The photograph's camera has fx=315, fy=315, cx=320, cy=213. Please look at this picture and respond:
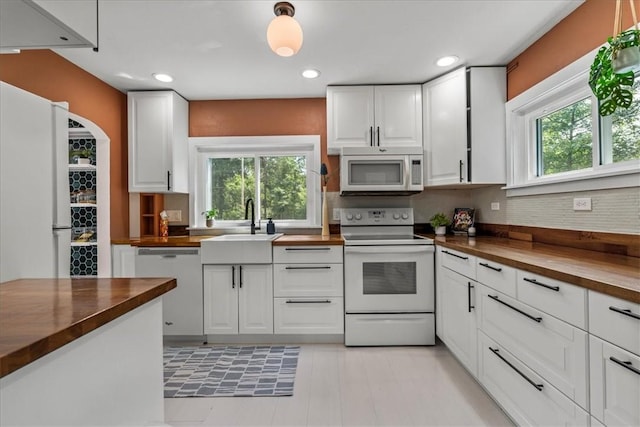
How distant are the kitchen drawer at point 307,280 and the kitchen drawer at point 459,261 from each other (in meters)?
0.84

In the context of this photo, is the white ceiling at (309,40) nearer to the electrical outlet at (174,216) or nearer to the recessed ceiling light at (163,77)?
the recessed ceiling light at (163,77)

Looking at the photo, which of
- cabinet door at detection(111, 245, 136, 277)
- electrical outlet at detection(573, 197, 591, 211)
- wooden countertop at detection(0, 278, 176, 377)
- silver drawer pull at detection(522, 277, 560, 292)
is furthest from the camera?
cabinet door at detection(111, 245, 136, 277)

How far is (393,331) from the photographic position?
8.75 feet

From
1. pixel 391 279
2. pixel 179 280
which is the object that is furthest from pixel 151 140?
pixel 391 279

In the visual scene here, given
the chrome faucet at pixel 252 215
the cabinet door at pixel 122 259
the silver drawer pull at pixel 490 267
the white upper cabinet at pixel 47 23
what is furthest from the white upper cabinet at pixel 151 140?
the silver drawer pull at pixel 490 267

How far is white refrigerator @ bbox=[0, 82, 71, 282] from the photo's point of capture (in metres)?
1.32

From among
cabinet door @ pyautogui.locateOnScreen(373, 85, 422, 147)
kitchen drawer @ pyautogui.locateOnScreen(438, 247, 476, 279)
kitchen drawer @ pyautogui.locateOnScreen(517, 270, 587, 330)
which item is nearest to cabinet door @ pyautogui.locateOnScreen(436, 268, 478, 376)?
kitchen drawer @ pyautogui.locateOnScreen(438, 247, 476, 279)

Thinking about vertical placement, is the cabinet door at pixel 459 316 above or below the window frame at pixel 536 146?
below

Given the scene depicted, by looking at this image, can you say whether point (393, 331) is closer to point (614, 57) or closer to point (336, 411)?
point (336, 411)

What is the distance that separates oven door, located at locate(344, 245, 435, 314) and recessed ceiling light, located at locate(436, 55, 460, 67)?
1.53m

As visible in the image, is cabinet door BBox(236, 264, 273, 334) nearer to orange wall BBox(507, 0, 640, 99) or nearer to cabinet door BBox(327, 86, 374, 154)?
cabinet door BBox(327, 86, 374, 154)

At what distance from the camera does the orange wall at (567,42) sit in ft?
5.64

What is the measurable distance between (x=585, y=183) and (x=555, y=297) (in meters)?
0.98

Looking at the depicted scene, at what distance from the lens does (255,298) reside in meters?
2.74
